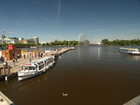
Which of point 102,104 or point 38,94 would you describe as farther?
point 38,94

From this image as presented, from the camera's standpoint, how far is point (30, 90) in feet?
44.4

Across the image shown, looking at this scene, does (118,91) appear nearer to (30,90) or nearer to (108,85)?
(108,85)

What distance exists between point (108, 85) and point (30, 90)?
44.9 ft

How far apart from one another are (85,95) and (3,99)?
9.88 metres

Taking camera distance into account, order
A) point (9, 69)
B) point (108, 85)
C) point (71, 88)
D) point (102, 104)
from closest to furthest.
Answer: point (102, 104) < point (71, 88) < point (108, 85) < point (9, 69)

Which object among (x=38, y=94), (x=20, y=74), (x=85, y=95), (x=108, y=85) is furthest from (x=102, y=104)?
(x=20, y=74)

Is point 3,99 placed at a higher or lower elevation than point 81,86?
higher

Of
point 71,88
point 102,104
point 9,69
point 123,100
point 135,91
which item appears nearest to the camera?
point 102,104

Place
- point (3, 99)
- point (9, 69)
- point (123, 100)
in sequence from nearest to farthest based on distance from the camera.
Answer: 1. point (3, 99)
2. point (123, 100)
3. point (9, 69)

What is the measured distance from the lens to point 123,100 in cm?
1092

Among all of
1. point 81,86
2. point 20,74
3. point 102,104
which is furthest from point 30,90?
point 102,104

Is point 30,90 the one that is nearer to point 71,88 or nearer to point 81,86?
point 71,88

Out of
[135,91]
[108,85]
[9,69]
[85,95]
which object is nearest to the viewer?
[85,95]

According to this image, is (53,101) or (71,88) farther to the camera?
(71,88)
